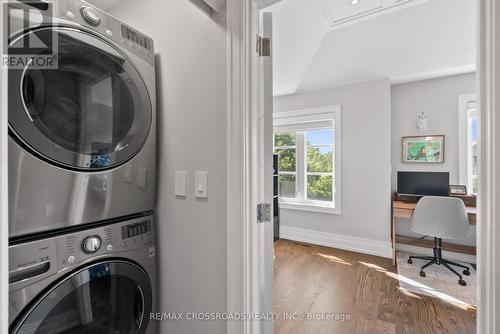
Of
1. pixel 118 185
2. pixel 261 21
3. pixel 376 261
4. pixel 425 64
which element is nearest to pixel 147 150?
pixel 118 185

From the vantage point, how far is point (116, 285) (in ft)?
3.14

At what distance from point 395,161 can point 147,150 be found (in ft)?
11.3

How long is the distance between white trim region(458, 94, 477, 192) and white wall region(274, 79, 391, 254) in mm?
853

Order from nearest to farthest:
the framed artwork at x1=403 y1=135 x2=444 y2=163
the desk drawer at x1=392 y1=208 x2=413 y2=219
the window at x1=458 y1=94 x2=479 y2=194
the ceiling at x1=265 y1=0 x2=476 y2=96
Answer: the ceiling at x1=265 y1=0 x2=476 y2=96 < the desk drawer at x1=392 y1=208 x2=413 y2=219 < the window at x1=458 y1=94 x2=479 y2=194 < the framed artwork at x1=403 y1=135 x2=444 y2=163

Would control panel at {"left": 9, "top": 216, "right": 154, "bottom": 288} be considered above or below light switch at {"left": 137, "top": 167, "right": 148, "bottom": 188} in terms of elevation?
below

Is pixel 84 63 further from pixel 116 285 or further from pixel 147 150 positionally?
pixel 116 285

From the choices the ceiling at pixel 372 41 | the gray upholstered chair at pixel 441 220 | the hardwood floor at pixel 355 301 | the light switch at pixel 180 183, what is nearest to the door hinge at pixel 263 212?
the light switch at pixel 180 183

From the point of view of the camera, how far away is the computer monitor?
2.88 m

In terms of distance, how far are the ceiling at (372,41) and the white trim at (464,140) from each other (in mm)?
384

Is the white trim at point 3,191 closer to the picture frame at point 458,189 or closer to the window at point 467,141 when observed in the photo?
the picture frame at point 458,189

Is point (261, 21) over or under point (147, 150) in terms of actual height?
over

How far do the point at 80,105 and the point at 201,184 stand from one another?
0.56 meters

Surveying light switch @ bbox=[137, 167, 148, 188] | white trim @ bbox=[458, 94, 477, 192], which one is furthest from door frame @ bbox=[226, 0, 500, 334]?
white trim @ bbox=[458, 94, 477, 192]

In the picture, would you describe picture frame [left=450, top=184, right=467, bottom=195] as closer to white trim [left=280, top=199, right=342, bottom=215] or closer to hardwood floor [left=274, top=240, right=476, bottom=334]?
hardwood floor [left=274, top=240, right=476, bottom=334]
